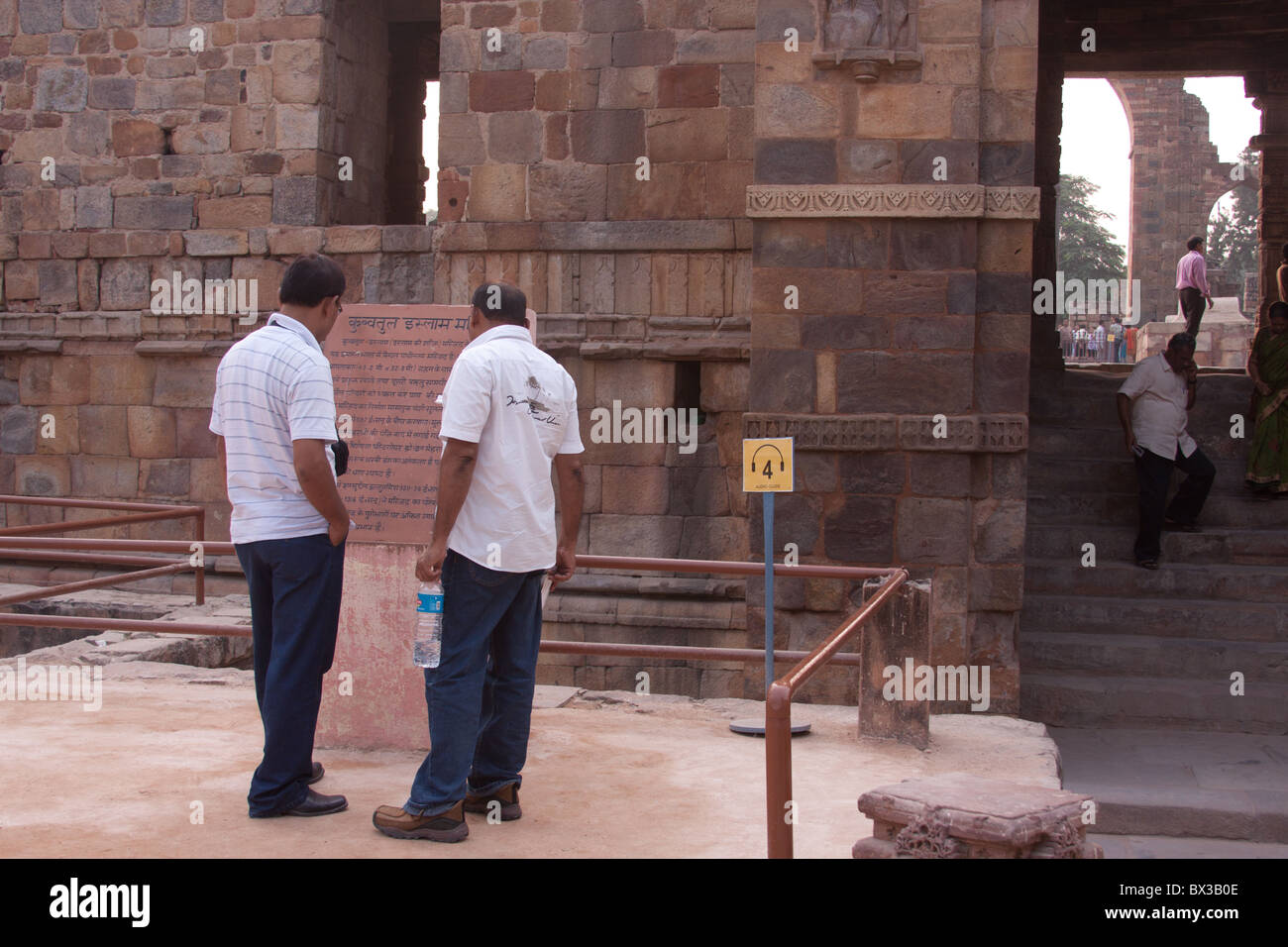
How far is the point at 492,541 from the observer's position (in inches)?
168

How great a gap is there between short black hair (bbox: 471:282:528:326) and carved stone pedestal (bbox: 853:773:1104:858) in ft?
6.21

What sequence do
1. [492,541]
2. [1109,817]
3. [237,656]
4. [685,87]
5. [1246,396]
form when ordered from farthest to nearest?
[1246,396]
[685,87]
[237,656]
[1109,817]
[492,541]

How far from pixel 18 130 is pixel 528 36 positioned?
466 centimetres

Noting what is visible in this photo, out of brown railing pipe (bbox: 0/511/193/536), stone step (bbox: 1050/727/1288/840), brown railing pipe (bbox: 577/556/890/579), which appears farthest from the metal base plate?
brown railing pipe (bbox: 0/511/193/536)

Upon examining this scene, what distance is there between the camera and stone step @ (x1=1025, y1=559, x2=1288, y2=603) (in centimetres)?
957

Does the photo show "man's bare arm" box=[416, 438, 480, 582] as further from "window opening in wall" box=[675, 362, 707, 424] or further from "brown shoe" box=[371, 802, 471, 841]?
"window opening in wall" box=[675, 362, 707, 424]

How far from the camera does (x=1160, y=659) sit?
900 centimetres

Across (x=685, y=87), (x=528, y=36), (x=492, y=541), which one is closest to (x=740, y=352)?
(x=685, y=87)

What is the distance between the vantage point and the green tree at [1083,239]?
163 ft

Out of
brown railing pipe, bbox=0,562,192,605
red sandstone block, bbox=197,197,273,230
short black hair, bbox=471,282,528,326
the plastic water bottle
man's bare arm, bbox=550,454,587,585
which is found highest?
red sandstone block, bbox=197,197,273,230

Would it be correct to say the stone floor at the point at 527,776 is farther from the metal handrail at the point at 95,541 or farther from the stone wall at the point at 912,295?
the stone wall at the point at 912,295

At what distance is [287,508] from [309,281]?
0.76 meters

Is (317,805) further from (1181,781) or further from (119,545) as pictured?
(1181,781)

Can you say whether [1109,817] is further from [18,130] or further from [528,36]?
[18,130]
